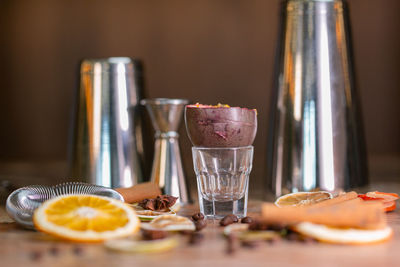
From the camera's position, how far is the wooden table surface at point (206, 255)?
63cm

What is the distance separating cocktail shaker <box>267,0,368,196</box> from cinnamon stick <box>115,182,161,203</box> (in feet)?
0.89

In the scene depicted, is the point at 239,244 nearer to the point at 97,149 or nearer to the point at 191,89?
the point at 97,149

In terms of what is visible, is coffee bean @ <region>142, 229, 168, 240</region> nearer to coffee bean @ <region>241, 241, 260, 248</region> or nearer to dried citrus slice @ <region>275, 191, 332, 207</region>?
coffee bean @ <region>241, 241, 260, 248</region>

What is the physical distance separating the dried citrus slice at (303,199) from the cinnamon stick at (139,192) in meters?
0.21

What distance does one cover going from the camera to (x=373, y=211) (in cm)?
72

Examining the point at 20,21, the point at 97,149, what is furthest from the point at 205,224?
the point at 20,21

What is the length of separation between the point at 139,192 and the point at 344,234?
383 mm

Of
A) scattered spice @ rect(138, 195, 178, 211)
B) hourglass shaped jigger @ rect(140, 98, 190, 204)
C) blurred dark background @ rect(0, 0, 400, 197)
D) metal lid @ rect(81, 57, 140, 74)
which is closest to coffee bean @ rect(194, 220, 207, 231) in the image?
scattered spice @ rect(138, 195, 178, 211)

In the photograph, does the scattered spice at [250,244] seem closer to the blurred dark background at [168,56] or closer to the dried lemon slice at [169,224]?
the dried lemon slice at [169,224]

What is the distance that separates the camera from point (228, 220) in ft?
2.70

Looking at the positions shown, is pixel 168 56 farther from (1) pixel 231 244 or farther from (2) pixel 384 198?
(1) pixel 231 244

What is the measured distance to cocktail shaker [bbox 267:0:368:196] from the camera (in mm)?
1080

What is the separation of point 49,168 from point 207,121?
1.18m

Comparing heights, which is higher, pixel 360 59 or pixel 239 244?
pixel 360 59
